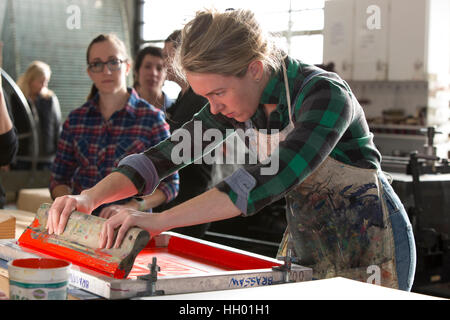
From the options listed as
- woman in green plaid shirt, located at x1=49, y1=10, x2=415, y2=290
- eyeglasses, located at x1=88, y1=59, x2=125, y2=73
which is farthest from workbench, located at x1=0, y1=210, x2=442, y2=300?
eyeglasses, located at x1=88, y1=59, x2=125, y2=73

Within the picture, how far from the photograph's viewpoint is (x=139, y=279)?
1195mm

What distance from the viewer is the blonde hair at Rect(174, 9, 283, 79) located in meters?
1.45

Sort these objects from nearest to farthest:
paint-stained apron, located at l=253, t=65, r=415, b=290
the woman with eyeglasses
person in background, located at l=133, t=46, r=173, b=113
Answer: paint-stained apron, located at l=253, t=65, r=415, b=290 < the woman with eyeglasses < person in background, located at l=133, t=46, r=173, b=113

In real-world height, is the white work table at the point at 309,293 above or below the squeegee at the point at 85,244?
below

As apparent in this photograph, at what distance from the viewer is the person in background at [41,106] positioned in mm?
7113

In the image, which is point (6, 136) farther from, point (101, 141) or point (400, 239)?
point (400, 239)

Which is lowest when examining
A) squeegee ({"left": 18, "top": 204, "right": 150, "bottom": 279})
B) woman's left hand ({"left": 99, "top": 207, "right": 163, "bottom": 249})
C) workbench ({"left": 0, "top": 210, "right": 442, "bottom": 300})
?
workbench ({"left": 0, "top": 210, "right": 442, "bottom": 300})

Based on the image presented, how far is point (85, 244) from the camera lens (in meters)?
1.38

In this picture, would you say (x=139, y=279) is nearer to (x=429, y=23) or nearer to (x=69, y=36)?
(x=429, y=23)

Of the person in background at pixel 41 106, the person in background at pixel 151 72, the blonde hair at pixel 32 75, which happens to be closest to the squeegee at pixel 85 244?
the person in background at pixel 151 72

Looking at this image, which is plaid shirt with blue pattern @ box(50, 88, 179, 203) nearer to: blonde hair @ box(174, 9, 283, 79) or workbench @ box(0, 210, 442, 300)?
blonde hair @ box(174, 9, 283, 79)

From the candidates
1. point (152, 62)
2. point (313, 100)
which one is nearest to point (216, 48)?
point (313, 100)

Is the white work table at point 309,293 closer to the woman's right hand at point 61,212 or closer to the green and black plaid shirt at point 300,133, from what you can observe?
the green and black plaid shirt at point 300,133

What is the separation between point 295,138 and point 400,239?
0.51 meters
